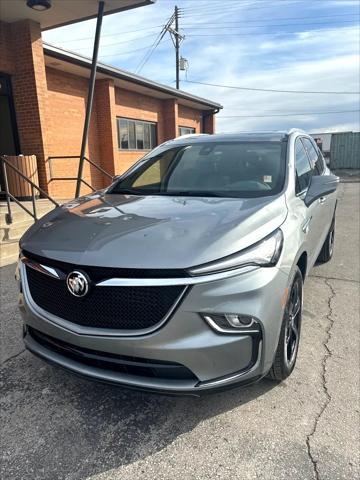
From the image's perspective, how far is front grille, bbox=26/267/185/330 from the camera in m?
1.99

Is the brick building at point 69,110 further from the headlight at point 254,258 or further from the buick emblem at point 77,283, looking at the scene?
the headlight at point 254,258

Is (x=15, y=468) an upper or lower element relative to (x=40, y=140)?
lower

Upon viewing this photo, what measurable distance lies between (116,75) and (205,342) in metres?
11.5

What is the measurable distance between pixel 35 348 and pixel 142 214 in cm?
110

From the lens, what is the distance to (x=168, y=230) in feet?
7.48

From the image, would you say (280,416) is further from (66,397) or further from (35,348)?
(35,348)

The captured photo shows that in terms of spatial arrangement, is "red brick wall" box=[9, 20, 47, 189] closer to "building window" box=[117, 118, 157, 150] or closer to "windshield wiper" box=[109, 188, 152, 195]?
"building window" box=[117, 118, 157, 150]

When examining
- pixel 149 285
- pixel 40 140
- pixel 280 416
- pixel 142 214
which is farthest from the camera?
pixel 40 140

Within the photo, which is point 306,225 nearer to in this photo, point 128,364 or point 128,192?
point 128,192

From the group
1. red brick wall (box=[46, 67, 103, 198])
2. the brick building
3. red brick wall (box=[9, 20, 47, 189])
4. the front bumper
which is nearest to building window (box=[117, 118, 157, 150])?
the brick building

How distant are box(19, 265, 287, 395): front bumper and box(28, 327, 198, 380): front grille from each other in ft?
0.04

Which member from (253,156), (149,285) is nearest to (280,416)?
(149,285)

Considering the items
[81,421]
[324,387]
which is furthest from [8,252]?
[324,387]

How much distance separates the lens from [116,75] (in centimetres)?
1187
